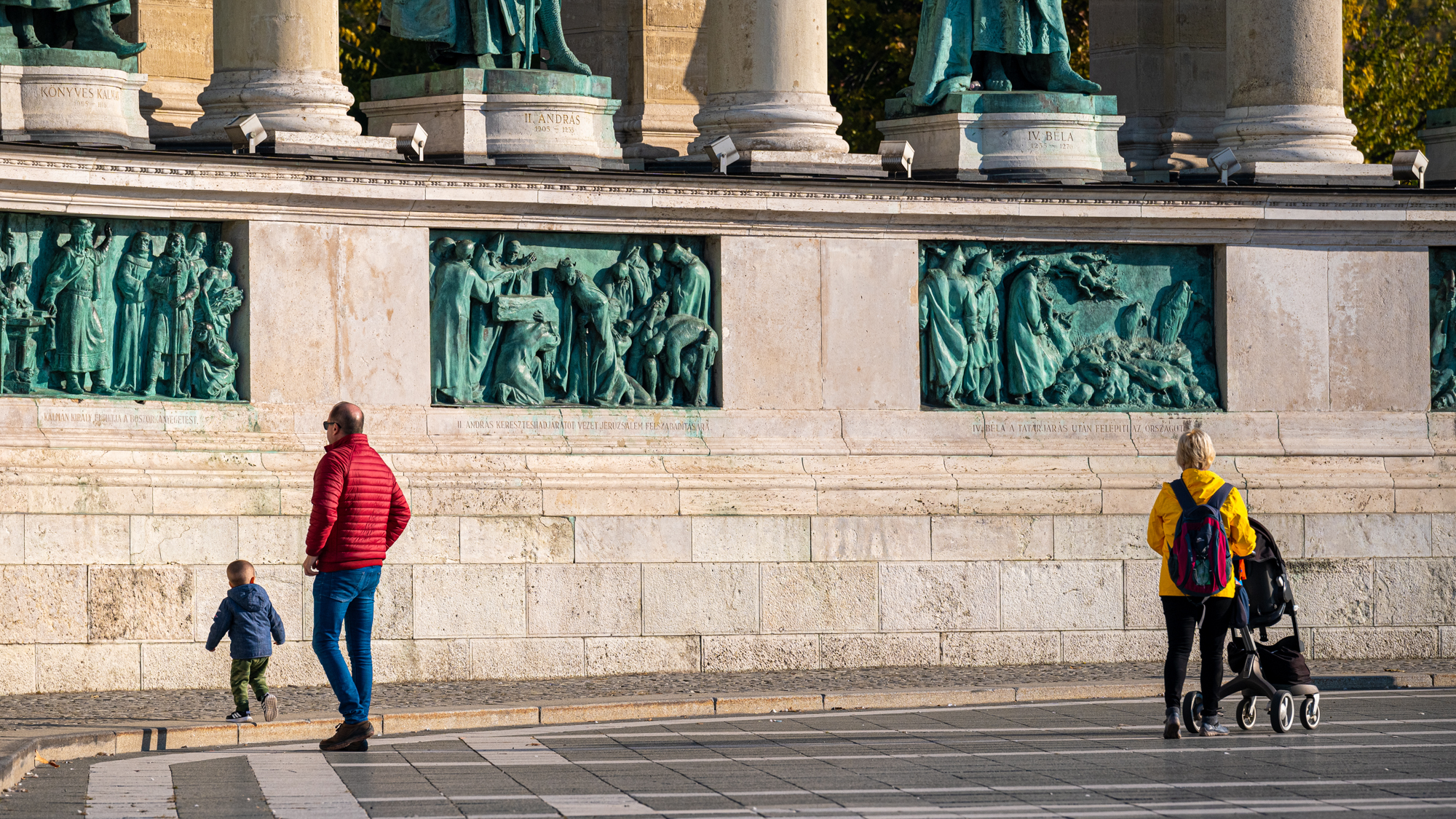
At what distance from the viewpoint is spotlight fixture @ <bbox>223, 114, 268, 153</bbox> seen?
2070cm

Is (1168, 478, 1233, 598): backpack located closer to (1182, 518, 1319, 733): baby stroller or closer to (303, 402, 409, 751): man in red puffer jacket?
(1182, 518, 1319, 733): baby stroller

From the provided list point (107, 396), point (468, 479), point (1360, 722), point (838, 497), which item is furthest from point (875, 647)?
point (107, 396)

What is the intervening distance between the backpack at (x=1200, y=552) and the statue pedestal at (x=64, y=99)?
908 centimetres

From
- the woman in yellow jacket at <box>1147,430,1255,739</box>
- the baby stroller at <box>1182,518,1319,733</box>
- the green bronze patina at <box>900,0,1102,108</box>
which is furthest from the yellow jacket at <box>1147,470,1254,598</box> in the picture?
the green bronze patina at <box>900,0,1102,108</box>

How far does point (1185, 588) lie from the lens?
16.0 metres

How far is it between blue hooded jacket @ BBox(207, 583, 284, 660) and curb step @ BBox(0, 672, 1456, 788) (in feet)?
1.92

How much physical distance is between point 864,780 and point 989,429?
920 cm

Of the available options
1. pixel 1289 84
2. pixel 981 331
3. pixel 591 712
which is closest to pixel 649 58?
pixel 981 331

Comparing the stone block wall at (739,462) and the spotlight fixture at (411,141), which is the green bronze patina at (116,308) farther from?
the spotlight fixture at (411,141)

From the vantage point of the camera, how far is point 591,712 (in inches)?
707

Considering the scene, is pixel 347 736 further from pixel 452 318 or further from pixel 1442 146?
pixel 1442 146

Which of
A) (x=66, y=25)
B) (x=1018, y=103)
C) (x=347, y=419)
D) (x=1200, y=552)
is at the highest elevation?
(x=66, y=25)

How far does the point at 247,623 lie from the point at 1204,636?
6.35 meters

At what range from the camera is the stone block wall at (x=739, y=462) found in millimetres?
19562
